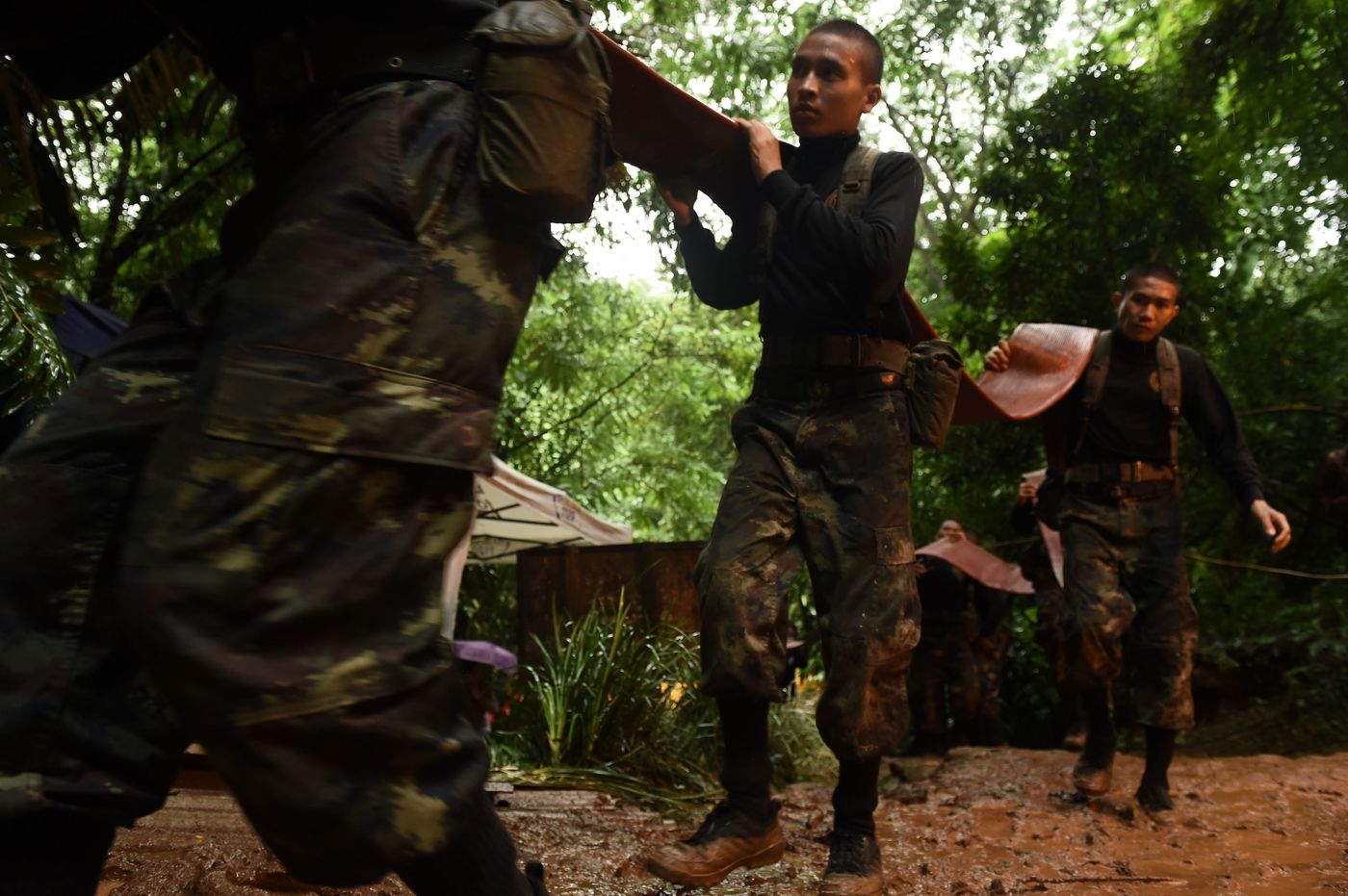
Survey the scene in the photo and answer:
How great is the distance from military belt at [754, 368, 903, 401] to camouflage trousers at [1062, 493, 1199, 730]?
7.97ft

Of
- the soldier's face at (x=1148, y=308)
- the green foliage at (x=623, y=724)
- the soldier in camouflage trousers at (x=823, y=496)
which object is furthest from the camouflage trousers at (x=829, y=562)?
the soldier's face at (x=1148, y=308)

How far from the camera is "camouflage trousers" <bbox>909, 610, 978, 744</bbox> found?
922 cm

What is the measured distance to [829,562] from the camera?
3504mm

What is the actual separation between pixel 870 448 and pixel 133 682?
227cm

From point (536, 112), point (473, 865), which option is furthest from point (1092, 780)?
point (536, 112)

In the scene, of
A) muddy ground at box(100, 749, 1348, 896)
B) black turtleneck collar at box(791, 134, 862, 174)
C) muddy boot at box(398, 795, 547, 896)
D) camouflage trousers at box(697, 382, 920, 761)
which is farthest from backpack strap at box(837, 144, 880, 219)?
muddy boot at box(398, 795, 547, 896)

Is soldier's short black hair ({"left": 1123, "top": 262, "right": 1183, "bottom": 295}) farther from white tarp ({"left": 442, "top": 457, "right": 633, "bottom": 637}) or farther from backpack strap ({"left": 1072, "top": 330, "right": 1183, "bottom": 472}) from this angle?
white tarp ({"left": 442, "top": 457, "right": 633, "bottom": 637})

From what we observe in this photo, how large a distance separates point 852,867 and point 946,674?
6.30 metres

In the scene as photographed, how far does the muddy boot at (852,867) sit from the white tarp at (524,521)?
656 centimetres

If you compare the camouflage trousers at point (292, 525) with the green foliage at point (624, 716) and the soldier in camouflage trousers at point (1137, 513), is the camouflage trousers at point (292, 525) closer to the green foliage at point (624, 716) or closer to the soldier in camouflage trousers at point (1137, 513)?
the green foliage at point (624, 716)

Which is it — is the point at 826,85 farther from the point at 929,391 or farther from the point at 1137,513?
the point at 1137,513

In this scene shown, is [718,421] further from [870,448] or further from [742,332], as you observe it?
[870,448]

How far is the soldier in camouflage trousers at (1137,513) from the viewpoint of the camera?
5.56 m


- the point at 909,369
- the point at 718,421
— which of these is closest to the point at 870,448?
the point at 909,369
